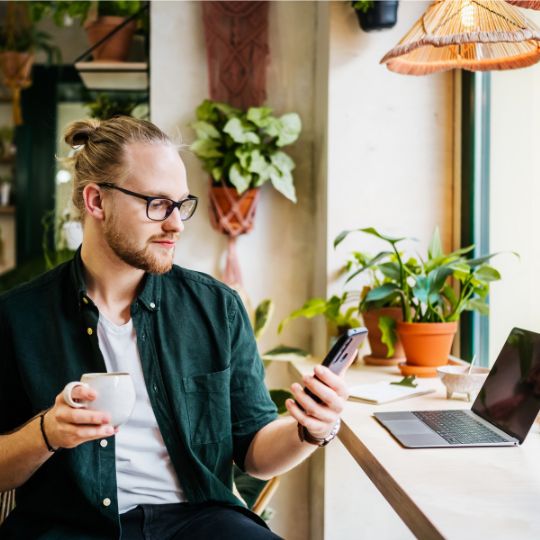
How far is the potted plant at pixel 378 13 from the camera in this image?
2412mm

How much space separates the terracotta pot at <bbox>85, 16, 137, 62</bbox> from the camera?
9.64ft

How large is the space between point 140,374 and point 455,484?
67cm

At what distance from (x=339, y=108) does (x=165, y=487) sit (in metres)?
1.64

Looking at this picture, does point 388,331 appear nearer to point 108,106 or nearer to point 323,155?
point 323,155

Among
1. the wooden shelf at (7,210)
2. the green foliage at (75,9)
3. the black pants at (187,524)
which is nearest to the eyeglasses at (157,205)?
the black pants at (187,524)

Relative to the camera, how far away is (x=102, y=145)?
1.56 meters

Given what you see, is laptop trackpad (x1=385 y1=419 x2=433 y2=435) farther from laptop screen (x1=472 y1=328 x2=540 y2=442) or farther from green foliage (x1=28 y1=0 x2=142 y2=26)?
green foliage (x1=28 y1=0 x2=142 y2=26)

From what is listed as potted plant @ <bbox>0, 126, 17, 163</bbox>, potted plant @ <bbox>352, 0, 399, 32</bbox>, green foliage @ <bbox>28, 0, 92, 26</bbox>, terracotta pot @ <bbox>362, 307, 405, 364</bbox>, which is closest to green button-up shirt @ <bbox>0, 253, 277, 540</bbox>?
terracotta pot @ <bbox>362, 307, 405, 364</bbox>

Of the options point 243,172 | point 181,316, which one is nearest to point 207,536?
point 181,316

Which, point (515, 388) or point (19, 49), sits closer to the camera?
point (515, 388)

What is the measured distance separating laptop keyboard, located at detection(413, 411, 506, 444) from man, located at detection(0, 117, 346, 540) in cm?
28

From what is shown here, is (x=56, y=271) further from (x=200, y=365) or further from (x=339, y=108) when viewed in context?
(x=339, y=108)

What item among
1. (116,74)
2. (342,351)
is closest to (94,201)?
(342,351)

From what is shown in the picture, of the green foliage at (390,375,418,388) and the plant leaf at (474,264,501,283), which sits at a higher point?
the plant leaf at (474,264,501,283)
